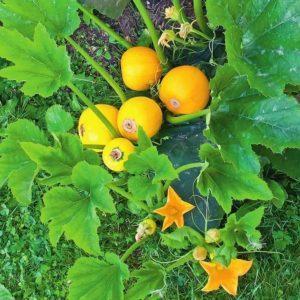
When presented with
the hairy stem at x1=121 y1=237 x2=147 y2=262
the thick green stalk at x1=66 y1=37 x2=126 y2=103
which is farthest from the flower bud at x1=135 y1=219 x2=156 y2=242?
the thick green stalk at x1=66 y1=37 x2=126 y2=103

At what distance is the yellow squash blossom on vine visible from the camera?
1798 mm

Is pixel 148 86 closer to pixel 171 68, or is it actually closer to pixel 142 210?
pixel 171 68

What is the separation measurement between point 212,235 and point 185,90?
448mm

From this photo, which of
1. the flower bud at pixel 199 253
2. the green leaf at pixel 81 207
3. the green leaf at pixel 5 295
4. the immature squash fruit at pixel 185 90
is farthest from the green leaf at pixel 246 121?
the green leaf at pixel 5 295

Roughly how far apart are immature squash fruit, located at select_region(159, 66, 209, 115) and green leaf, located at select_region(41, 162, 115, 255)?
42 centimetres

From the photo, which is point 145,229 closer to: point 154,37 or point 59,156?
point 59,156

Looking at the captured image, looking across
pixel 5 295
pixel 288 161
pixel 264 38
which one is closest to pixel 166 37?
pixel 264 38

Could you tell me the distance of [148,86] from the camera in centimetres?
185

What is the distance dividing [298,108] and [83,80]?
3.31ft

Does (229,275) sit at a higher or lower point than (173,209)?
lower

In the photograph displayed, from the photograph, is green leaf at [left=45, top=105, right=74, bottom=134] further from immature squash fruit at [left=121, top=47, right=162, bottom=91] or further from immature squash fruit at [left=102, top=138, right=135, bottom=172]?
immature squash fruit at [left=121, top=47, right=162, bottom=91]

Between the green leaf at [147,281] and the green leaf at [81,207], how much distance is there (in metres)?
0.28

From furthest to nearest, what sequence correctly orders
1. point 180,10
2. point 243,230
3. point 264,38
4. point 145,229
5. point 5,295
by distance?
1. point 5,295
2. point 145,229
3. point 180,10
4. point 243,230
5. point 264,38

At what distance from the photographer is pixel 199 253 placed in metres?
1.74
